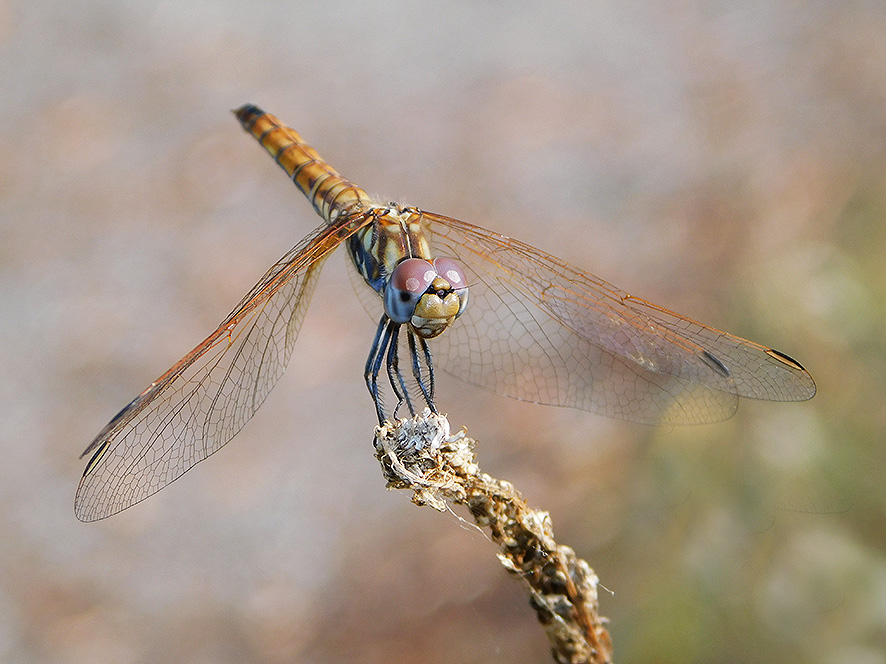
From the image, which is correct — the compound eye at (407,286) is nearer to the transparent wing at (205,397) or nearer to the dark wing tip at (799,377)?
the transparent wing at (205,397)

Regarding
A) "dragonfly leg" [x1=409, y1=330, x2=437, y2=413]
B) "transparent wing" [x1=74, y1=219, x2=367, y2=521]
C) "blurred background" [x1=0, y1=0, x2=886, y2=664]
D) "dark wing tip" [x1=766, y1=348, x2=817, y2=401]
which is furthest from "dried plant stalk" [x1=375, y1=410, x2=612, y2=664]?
"blurred background" [x1=0, y1=0, x2=886, y2=664]

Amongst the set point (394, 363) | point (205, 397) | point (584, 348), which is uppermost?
point (584, 348)

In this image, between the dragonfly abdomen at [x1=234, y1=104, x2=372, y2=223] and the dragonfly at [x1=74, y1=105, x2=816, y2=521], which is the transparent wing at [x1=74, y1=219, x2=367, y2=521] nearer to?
the dragonfly at [x1=74, y1=105, x2=816, y2=521]

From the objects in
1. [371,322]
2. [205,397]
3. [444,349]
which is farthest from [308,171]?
[371,322]

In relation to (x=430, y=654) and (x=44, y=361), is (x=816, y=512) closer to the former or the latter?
(x=430, y=654)

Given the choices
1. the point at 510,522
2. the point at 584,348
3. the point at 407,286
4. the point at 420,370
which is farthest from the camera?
the point at 584,348

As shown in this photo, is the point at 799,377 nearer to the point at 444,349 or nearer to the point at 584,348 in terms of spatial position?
the point at 584,348

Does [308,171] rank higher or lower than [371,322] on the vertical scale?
lower

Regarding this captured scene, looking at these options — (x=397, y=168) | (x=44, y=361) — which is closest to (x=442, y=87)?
(x=397, y=168)
